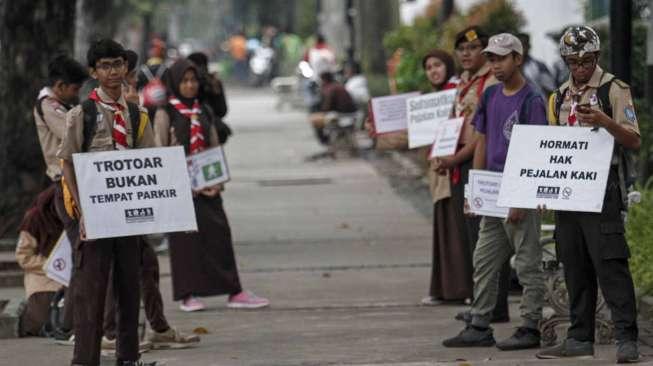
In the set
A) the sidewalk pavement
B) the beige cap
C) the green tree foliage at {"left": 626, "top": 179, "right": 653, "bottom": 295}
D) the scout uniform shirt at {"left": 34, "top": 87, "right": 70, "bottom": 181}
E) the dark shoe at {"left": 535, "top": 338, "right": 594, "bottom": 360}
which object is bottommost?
the sidewalk pavement

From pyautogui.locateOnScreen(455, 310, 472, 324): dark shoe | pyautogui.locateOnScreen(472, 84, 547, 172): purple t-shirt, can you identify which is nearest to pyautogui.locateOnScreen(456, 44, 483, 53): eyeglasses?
pyautogui.locateOnScreen(472, 84, 547, 172): purple t-shirt

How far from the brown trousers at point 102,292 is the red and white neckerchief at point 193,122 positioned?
279 cm

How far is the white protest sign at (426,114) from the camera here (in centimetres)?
1206

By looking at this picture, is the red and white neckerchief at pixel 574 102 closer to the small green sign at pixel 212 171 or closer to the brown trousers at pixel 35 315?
the small green sign at pixel 212 171

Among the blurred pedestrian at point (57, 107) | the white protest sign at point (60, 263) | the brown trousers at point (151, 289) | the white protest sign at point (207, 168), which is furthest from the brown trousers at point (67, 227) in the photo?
the white protest sign at point (207, 168)

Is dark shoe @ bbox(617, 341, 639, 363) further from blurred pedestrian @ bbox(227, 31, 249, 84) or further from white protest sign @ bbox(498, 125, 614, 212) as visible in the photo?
blurred pedestrian @ bbox(227, 31, 249, 84)

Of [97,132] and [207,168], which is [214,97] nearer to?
[207,168]

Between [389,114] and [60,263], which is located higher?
[389,114]

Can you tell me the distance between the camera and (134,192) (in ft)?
29.7

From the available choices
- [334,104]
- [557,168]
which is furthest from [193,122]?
[334,104]

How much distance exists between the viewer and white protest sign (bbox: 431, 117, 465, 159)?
11.3 m

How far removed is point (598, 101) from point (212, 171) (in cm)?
376

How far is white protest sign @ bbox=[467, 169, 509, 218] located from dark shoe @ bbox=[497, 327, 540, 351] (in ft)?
2.18

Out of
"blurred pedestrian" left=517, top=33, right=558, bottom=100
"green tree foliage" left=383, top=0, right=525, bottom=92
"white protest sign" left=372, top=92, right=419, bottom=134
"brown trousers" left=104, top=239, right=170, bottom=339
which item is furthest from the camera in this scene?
"green tree foliage" left=383, top=0, right=525, bottom=92
